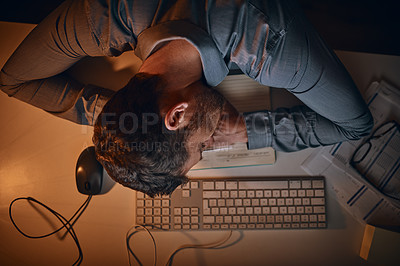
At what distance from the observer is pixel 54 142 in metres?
0.87

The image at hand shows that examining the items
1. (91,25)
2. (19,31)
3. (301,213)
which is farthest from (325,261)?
(19,31)

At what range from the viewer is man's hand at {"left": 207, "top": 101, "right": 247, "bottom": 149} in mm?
818

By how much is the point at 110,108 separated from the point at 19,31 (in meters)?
0.60

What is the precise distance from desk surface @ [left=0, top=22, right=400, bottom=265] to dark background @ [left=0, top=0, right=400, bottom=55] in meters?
0.38

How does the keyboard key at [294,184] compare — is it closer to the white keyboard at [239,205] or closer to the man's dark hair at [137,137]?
the white keyboard at [239,205]

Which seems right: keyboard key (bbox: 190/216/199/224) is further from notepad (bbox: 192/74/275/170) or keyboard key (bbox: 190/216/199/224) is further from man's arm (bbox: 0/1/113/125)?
man's arm (bbox: 0/1/113/125)

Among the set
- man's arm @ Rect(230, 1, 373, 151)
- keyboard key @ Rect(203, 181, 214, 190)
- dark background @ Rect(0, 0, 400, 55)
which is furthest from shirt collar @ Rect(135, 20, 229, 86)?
dark background @ Rect(0, 0, 400, 55)

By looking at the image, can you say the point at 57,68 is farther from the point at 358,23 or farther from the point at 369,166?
the point at 358,23

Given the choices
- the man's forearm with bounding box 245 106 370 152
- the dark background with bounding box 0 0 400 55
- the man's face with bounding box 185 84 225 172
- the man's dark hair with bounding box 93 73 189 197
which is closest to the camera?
the man's dark hair with bounding box 93 73 189 197

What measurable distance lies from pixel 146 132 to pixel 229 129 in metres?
0.37

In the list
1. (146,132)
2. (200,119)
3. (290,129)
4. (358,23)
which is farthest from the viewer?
(358,23)

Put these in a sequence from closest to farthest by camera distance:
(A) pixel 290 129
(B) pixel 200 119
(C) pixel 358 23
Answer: (B) pixel 200 119, (A) pixel 290 129, (C) pixel 358 23

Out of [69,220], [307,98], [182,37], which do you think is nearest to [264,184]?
[307,98]

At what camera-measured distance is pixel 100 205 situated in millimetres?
848
